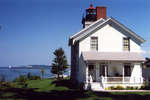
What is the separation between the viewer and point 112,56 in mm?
26125

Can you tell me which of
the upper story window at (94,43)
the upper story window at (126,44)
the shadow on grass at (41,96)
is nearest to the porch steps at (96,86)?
the upper story window at (94,43)

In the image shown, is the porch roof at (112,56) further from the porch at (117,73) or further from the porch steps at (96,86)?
the porch steps at (96,86)

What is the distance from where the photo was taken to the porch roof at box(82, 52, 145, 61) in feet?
82.8

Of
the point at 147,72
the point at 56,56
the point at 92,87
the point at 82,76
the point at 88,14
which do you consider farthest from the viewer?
the point at 56,56

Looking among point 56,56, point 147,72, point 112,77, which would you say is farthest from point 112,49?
point 56,56

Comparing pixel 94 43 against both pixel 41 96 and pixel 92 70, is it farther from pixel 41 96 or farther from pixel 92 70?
pixel 41 96

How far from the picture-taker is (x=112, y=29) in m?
27.6

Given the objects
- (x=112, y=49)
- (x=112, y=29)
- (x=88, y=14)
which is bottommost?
(x=112, y=49)

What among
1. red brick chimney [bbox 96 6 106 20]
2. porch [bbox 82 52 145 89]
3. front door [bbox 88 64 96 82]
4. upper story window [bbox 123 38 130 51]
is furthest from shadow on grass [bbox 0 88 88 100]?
red brick chimney [bbox 96 6 106 20]

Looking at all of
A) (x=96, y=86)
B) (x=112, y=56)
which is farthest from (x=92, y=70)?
(x=112, y=56)

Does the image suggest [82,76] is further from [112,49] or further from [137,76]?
[137,76]

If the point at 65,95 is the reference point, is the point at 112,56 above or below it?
above

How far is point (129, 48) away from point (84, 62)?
6339 mm

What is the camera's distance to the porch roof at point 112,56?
82.8ft
